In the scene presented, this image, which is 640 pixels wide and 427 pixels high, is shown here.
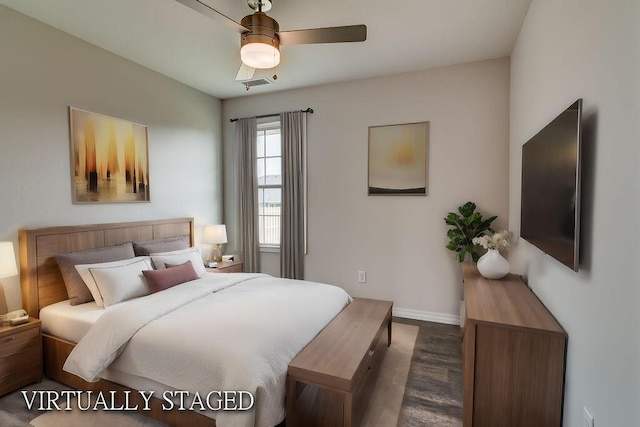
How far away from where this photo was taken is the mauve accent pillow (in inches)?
105

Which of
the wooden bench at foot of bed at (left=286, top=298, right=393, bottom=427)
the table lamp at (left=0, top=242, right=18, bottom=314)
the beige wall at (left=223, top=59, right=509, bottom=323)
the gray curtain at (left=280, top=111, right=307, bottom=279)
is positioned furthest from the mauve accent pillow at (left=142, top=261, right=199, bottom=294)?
the beige wall at (left=223, top=59, right=509, bottom=323)

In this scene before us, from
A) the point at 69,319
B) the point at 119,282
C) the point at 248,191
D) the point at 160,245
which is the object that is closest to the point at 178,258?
the point at 160,245

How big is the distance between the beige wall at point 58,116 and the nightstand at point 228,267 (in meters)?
0.85

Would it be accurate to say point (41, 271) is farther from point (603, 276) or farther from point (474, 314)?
point (603, 276)

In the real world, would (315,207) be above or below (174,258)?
above

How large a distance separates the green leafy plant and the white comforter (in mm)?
1547

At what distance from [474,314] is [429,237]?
1.83 metres

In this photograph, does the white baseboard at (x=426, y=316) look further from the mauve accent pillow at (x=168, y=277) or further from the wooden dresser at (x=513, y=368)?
the mauve accent pillow at (x=168, y=277)

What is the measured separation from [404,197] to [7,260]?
3484 mm

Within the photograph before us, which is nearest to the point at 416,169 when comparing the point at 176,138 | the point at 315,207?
the point at 315,207

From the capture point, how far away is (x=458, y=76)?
331 cm

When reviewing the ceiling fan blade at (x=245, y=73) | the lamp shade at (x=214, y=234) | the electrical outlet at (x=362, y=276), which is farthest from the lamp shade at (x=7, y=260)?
the electrical outlet at (x=362, y=276)

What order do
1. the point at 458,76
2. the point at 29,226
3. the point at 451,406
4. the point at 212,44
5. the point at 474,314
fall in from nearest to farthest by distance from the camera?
1. the point at 474,314
2. the point at 451,406
3. the point at 29,226
4. the point at 212,44
5. the point at 458,76

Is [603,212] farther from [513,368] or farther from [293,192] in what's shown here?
[293,192]
